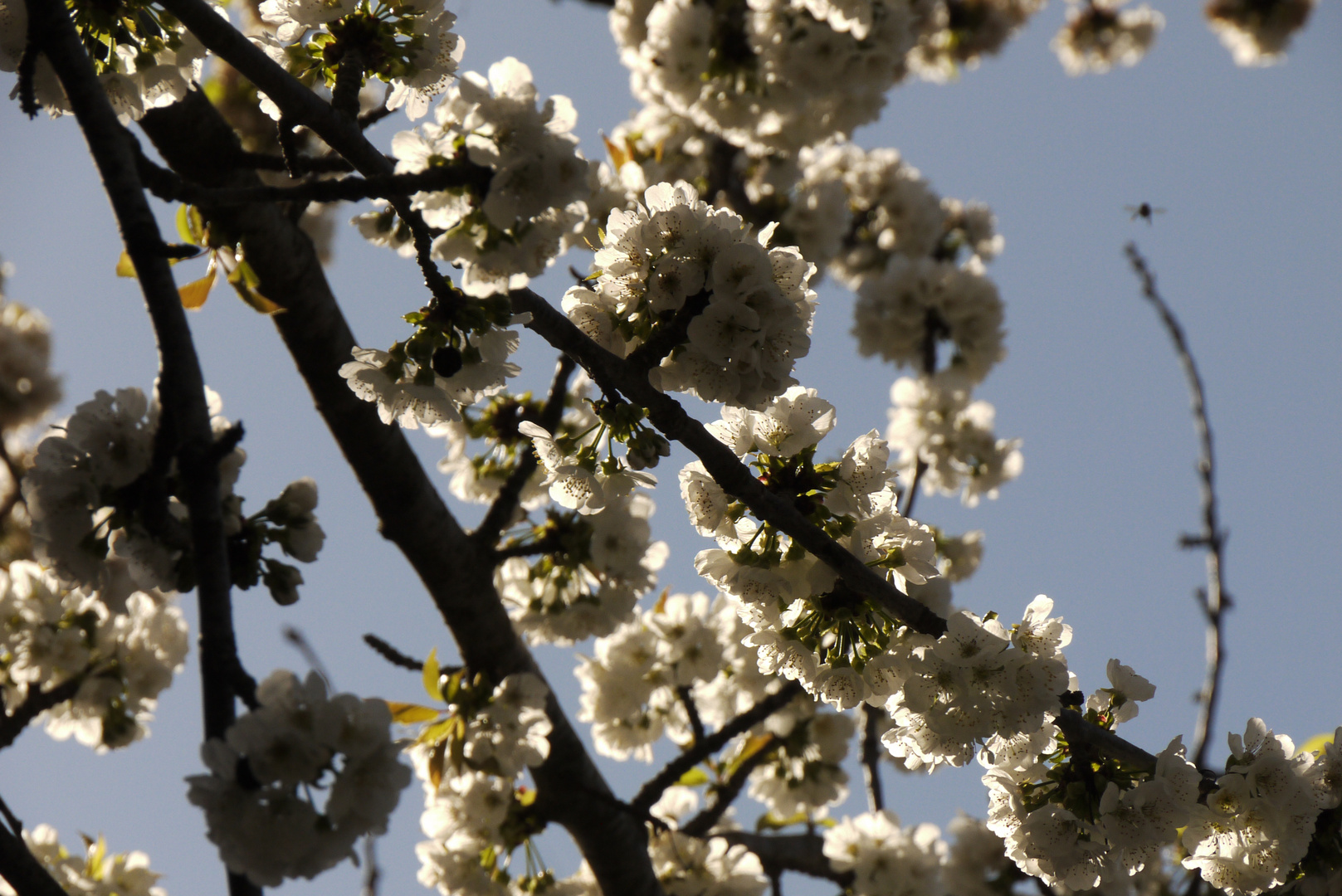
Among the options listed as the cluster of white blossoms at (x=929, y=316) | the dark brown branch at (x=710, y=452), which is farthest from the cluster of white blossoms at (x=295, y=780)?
the cluster of white blossoms at (x=929, y=316)

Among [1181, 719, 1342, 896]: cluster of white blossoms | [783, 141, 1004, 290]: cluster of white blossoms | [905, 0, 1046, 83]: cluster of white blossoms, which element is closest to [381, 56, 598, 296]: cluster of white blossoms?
[1181, 719, 1342, 896]: cluster of white blossoms

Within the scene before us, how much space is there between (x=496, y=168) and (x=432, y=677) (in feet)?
5.92

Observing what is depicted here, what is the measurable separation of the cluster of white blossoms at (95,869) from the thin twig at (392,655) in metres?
1.90

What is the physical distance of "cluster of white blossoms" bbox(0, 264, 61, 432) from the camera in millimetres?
7629

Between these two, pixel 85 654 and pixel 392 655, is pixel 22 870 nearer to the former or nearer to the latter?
pixel 392 655

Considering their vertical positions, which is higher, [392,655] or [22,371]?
[22,371]

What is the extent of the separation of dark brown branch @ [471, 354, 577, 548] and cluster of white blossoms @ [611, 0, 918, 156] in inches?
102

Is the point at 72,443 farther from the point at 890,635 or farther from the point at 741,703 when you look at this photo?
the point at 741,703

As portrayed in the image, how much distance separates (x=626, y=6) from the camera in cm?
628

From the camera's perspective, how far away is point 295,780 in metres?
1.69

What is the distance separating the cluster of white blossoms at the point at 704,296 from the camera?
76.2 inches

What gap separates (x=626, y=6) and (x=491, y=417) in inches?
154

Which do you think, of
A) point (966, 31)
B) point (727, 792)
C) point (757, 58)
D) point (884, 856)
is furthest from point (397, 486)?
point (966, 31)

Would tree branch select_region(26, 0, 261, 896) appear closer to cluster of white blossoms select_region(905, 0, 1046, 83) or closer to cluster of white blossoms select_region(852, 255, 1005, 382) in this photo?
cluster of white blossoms select_region(852, 255, 1005, 382)
